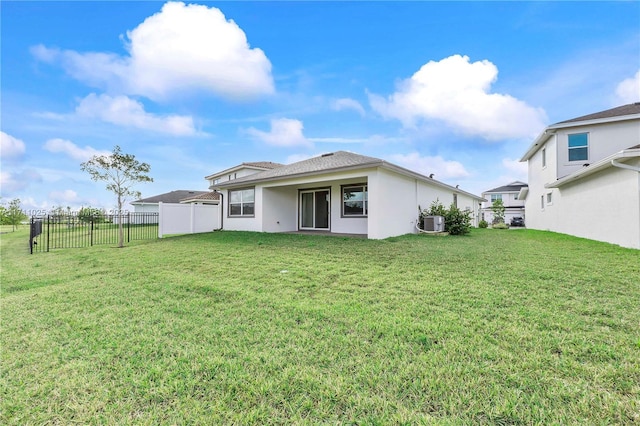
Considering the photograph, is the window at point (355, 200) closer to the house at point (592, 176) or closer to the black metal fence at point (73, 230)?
the house at point (592, 176)

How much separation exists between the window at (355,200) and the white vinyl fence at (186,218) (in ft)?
25.7

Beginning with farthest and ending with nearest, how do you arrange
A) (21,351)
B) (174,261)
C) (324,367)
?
(174,261) → (21,351) → (324,367)

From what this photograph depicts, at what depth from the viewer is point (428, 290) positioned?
13.8ft

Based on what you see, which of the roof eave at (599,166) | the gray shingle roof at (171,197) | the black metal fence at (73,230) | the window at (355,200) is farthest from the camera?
the gray shingle roof at (171,197)

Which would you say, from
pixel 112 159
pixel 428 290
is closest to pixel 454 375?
pixel 428 290

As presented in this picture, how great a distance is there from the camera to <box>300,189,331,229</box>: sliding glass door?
13525mm

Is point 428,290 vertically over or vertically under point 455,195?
under

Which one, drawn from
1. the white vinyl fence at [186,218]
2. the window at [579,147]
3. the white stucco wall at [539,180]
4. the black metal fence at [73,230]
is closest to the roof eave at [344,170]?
the white vinyl fence at [186,218]

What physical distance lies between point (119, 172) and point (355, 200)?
1033 centimetres

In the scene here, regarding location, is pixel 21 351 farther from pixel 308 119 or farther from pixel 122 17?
pixel 308 119

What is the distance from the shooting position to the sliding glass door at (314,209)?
13525 millimetres

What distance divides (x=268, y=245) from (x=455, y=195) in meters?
14.1

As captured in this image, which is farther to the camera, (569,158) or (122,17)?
(569,158)

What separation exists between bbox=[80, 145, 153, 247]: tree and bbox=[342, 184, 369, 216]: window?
28.7 feet
